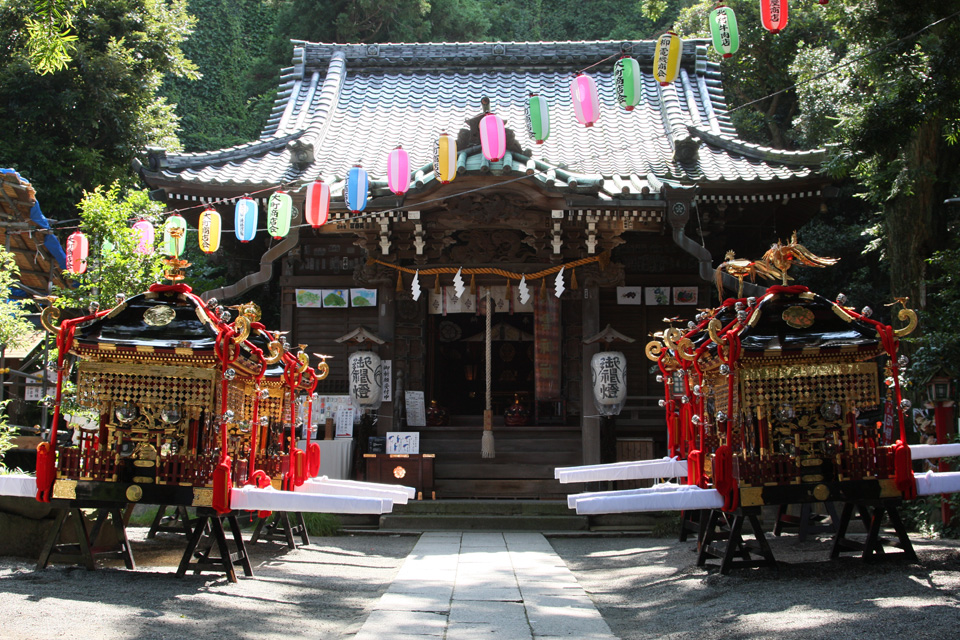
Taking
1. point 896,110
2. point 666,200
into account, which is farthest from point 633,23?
point 896,110

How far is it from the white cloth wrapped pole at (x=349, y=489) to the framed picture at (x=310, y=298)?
17.4ft

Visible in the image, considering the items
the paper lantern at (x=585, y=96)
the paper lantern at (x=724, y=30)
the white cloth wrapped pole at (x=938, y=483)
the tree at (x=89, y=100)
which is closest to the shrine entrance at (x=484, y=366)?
the paper lantern at (x=585, y=96)

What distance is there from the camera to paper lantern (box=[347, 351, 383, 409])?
12.0 m

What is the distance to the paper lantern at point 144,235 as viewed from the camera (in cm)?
1109

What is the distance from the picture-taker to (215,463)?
6.35 m

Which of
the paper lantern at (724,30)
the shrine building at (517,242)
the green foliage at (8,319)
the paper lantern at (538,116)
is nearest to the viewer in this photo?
the green foliage at (8,319)

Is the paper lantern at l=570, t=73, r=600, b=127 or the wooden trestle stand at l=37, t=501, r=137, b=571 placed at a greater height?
the paper lantern at l=570, t=73, r=600, b=127

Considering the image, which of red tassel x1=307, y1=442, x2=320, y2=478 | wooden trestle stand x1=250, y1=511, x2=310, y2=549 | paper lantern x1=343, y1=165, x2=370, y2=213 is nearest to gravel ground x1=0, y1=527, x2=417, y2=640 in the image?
wooden trestle stand x1=250, y1=511, x2=310, y2=549

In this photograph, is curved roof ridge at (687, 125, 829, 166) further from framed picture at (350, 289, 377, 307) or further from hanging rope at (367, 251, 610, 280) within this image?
framed picture at (350, 289, 377, 307)

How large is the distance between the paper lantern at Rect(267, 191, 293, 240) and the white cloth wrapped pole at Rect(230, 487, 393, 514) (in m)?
5.17

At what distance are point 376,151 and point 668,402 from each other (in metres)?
8.10

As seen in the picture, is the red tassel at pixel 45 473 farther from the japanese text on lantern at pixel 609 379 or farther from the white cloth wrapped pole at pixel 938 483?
the japanese text on lantern at pixel 609 379

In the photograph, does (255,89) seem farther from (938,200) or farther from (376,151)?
(938,200)

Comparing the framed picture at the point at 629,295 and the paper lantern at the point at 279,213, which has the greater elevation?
the paper lantern at the point at 279,213
